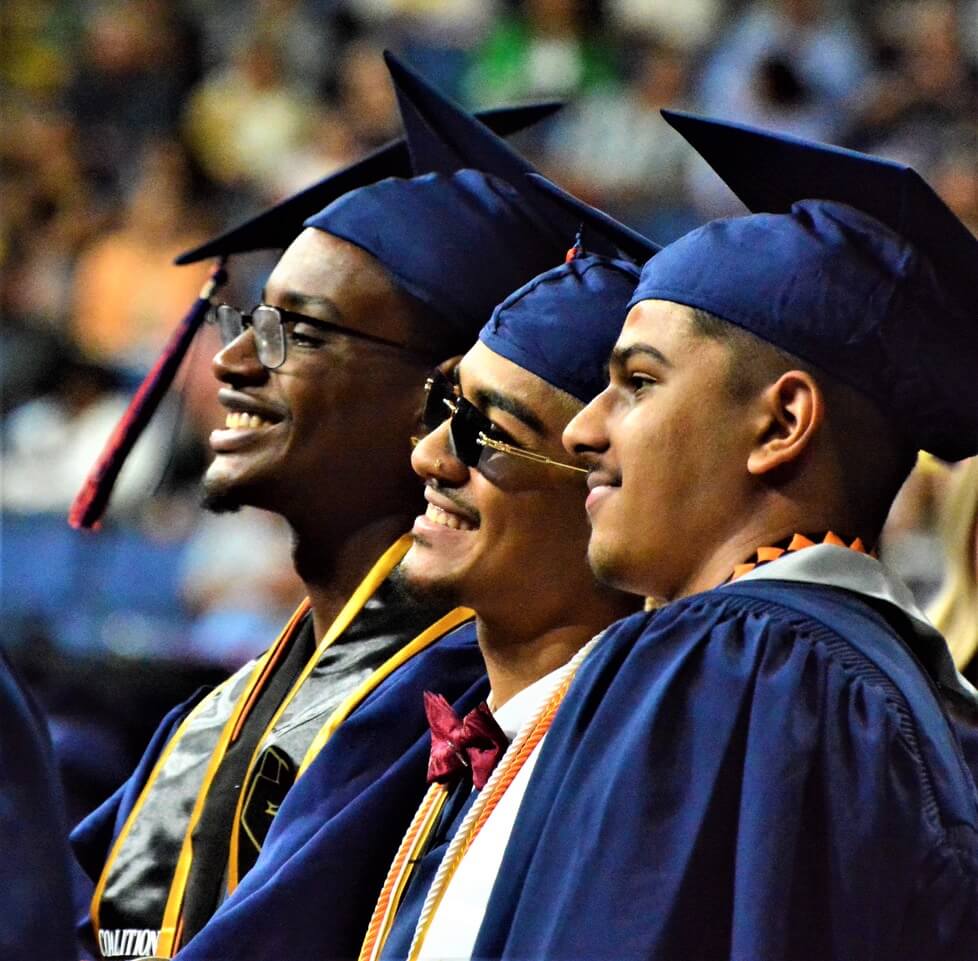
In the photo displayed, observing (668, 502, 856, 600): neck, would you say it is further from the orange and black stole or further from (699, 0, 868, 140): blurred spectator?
(699, 0, 868, 140): blurred spectator

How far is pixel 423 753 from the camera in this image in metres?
3.08

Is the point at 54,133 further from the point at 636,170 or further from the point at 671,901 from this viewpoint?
the point at 671,901

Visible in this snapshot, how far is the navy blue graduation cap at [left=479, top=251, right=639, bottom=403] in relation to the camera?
2949 millimetres

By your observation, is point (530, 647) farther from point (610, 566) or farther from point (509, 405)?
point (610, 566)

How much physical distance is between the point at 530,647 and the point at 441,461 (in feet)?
1.01

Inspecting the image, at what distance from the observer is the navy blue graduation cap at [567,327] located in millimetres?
2949

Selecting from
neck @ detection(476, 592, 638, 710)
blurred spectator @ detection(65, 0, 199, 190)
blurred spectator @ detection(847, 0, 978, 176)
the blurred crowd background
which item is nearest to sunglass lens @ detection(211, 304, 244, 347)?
neck @ detection(476, 592, 638, 710)

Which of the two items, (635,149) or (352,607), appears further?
(635,149)

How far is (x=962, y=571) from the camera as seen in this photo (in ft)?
13.9

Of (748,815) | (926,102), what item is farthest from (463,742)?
(926,102)

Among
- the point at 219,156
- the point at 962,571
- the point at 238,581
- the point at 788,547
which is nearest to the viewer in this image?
the point at 788,547

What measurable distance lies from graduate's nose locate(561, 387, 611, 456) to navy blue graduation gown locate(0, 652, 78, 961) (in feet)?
2.38

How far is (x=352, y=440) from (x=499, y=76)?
246 inches

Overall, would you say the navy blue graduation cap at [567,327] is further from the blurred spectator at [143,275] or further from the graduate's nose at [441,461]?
the blurred spectator at [143,275]
